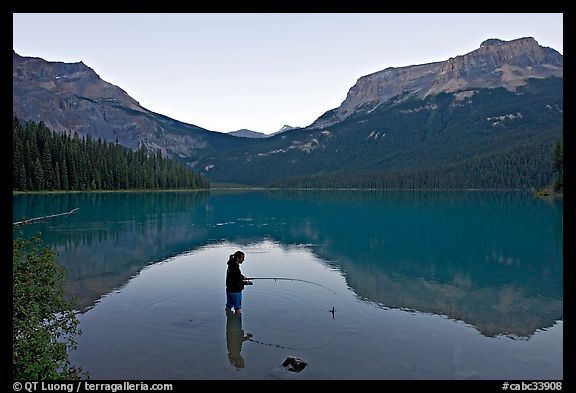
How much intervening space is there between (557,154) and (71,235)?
429 ft

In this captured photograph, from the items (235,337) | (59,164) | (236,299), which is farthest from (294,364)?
(59,164)

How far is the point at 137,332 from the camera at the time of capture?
1984 cm

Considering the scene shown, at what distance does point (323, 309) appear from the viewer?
24.4 m

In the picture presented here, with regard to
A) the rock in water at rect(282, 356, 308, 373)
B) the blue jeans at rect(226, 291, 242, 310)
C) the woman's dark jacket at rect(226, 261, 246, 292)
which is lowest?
the rock in water at rect(282, 356, 308, 373)

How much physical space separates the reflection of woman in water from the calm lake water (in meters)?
0.07

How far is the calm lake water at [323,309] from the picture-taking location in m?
16.4

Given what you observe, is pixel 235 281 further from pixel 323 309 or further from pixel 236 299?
pixel 323 309

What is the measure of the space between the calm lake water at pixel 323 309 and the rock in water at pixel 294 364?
0.29 meters

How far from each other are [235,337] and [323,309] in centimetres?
664

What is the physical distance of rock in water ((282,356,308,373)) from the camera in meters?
15.5

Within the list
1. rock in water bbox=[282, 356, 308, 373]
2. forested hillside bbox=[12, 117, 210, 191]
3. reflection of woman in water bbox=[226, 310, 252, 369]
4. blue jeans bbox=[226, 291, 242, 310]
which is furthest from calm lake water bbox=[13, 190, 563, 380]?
forested hillside bbox=[12, 117, 210, 191]

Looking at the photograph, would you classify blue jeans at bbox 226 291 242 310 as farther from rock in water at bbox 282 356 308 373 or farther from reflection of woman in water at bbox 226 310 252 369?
rock in water at bbox 282 356 308 373

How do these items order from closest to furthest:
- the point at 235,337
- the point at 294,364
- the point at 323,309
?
the point at 294,364
the point at 235,337
the point at 323,309

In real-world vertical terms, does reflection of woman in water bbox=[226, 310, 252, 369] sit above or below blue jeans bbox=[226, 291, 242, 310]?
below
